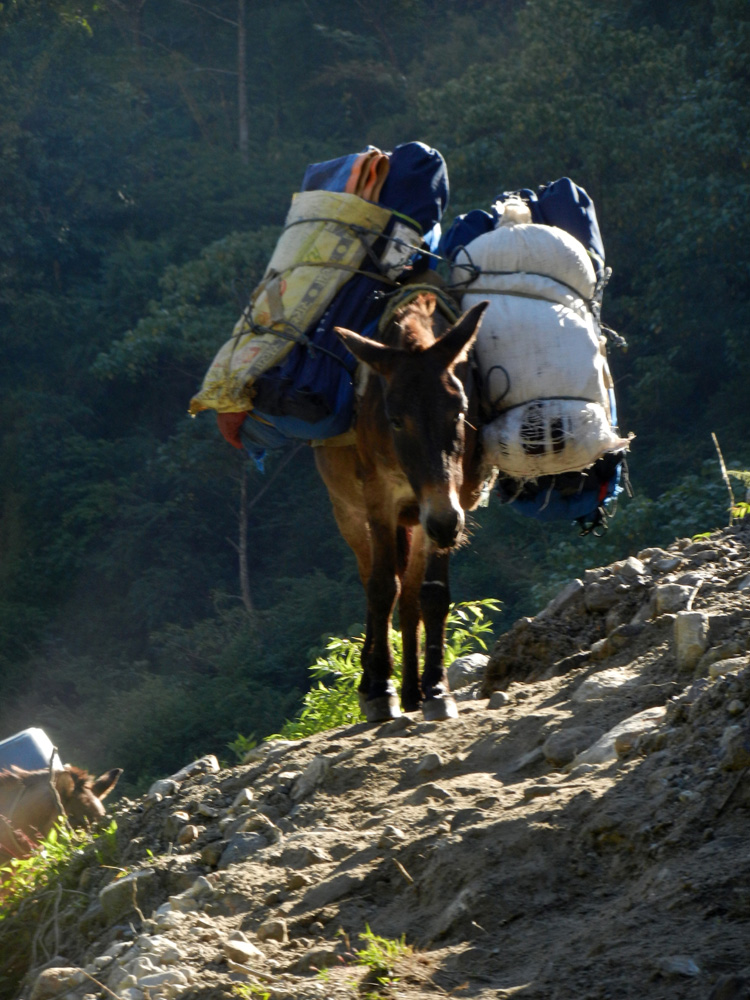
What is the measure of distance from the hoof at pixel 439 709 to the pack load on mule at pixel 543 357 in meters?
1.02

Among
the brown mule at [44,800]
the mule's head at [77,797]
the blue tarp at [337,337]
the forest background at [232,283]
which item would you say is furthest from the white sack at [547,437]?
the forest background at [232,283]

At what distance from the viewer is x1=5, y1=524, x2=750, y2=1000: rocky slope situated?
2877 millimetres

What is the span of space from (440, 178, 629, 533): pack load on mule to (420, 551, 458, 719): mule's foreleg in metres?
0.51

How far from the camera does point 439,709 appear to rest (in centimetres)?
522

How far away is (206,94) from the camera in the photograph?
3091 centimetres

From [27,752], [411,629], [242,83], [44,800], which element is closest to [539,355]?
[411,629]

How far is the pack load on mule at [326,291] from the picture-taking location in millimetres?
5859

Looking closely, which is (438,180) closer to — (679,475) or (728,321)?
(679,475)

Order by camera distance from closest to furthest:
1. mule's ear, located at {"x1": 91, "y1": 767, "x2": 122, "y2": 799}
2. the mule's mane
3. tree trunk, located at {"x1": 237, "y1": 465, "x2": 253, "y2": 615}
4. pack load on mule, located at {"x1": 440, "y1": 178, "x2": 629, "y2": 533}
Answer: the mule's mane, pack load on mule, located at {"x1": 440, "y1": 178, "x2": 629, "y2": 533}, mule's ear, located at {"x1": 91, "y1": 767, "x2": 122, "y2": 799}, tree trunk, located at {"x1": 237, "y1": 465, "x2": 253, "y2": 615}

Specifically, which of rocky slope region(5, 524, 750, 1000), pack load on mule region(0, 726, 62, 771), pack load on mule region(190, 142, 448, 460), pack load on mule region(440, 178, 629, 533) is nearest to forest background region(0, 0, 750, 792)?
pack load on mule region(0, 726, 62, 771)

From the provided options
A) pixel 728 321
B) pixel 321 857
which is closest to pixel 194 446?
pixel 728 321

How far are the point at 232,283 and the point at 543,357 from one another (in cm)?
727

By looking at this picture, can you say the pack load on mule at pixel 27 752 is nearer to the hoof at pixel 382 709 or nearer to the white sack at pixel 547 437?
the hoof at pixel 382 709

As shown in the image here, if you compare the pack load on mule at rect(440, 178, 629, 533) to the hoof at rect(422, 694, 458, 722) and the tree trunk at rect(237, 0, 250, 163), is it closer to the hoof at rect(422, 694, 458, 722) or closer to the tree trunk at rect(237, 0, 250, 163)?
the hoof at rect(422, 694, 458, 722)
